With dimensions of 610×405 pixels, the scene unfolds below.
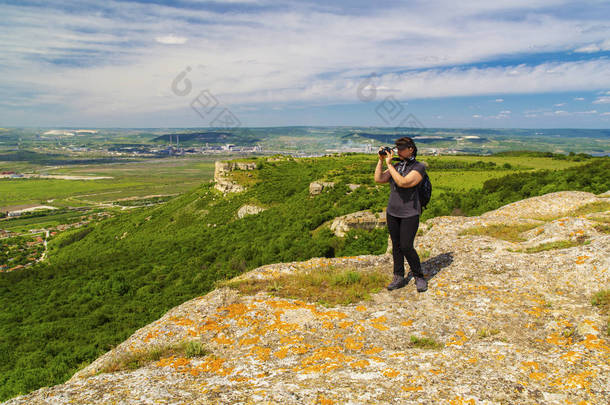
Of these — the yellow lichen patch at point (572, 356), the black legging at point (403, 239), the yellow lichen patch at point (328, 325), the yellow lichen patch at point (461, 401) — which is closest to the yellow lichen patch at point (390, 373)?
the yellow lichen patch at point (461, 401)

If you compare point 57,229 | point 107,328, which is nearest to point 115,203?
point 57,229

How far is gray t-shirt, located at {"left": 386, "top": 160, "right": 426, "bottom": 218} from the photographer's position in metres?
7.23

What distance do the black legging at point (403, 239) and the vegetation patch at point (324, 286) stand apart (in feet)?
3.10

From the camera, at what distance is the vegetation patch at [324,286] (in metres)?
7.93

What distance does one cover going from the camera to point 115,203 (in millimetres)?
165875

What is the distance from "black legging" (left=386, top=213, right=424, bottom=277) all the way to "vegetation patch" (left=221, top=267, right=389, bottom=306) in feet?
3.10

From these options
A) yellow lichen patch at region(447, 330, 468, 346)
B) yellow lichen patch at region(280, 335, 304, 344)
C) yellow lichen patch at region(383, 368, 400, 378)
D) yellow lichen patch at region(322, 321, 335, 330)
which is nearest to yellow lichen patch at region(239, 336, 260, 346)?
yellow lichen patch at region(280, 335, 304, 344)

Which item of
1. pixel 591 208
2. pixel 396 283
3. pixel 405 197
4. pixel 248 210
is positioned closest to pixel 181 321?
pixel 396 283

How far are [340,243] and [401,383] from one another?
27.2 m

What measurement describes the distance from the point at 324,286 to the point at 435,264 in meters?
3.57

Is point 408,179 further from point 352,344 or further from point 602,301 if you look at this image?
point 602,301

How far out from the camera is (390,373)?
4.74 meters

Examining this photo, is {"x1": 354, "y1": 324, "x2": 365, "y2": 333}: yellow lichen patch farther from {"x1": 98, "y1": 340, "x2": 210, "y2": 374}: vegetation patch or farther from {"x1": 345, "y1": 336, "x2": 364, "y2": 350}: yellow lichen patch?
{"x1": 98, "y1": 340, "x2": 210, "y2": 374}: vegetation patch

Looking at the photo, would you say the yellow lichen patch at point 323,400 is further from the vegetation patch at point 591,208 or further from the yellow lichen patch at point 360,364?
the vegetation patch at point 591,208
